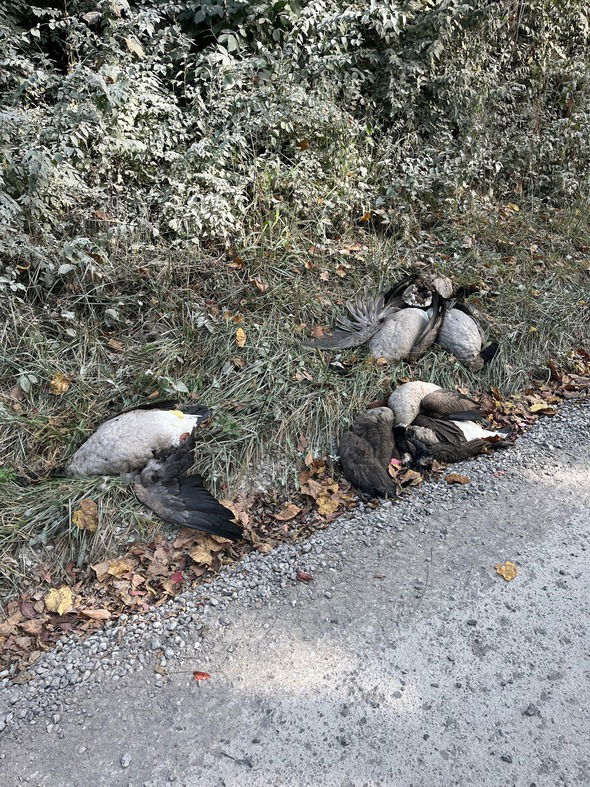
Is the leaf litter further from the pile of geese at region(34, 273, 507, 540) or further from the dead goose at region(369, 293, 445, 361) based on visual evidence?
the dead goose at region(369, 293, 445, 361)

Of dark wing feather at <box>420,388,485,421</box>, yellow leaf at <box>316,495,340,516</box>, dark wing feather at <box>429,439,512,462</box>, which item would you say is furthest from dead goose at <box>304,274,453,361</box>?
yellow leaf at <box>316,495,340,516</box>

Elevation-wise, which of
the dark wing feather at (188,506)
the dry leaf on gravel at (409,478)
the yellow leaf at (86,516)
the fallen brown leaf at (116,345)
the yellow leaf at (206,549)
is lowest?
the yellow leaf at (86,516)

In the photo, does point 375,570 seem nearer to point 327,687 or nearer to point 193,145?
point 327,687

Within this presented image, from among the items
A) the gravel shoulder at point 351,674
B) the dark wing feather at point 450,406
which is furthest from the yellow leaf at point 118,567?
the dark wing feather at point 450,406

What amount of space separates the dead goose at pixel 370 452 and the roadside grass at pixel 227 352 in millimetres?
131

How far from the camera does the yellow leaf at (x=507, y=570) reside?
257cm

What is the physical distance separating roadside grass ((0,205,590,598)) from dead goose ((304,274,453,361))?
0.10 metres

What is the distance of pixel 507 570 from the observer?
2604 millimetres

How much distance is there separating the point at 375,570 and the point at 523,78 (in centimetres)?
595

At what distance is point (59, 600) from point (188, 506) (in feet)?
2.40

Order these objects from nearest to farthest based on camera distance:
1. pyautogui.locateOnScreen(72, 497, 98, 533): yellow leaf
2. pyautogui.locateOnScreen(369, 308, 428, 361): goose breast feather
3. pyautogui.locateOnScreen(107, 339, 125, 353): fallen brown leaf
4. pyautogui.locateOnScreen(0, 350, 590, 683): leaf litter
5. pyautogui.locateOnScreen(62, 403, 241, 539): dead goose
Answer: pyautogui.locateOnScreen(0, 350, 590, 683): leaf litter < pyautogui.locateOnScreen(72, 497, 98, 533): yellow leaf < pyautogui.locateOnScreen(62, 403, 241, 539): dead goose < pyautogui.locateOnScreen(107, 339, 125, 353): fallen brown leaf < pyautogui.locateOnScreen(369, 308, 428, 361): goose breast feather

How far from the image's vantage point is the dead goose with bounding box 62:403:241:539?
2902 mm

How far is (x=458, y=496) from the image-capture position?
309cm

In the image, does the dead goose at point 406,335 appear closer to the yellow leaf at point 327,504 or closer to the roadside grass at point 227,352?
the roadside grass at point 227,352
